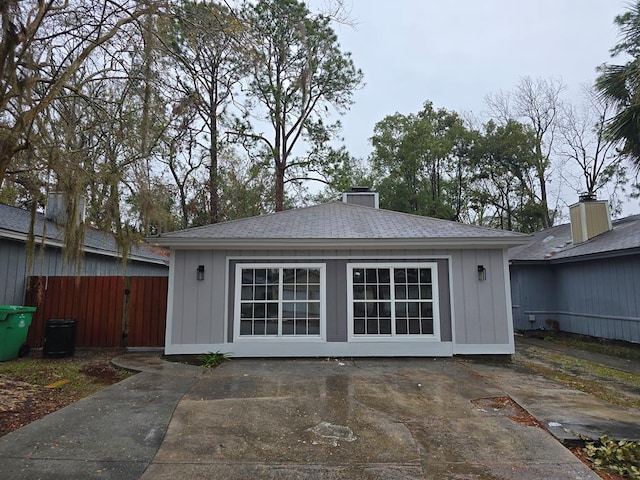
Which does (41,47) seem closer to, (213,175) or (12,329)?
(12,329)

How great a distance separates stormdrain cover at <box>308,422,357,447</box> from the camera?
3.58 meters

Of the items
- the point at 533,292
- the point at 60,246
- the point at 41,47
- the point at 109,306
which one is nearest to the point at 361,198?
the point at 533,292

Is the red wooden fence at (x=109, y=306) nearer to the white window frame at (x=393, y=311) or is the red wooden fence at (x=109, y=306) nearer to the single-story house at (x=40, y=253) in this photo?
the single-story house at (x=40, y=253)

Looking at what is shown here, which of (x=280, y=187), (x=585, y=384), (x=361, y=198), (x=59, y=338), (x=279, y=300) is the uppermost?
(x=280, y=187)

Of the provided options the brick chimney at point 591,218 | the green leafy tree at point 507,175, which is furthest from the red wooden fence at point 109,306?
the green leafy tree at point 507,175

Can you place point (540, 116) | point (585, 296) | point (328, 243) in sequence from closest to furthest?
1. point (328, 243)
2. point (585, 296)
3. point (540, 116)

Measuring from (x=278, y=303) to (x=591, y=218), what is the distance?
10.2 m

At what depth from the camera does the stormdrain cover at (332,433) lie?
3.58m

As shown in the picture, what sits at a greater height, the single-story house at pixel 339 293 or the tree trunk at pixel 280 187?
the tree trunk at pixel 280 187

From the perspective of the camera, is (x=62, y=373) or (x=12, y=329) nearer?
(x=62, y=373)

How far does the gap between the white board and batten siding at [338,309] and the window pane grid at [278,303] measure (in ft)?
0.63

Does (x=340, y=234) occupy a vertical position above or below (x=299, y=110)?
below

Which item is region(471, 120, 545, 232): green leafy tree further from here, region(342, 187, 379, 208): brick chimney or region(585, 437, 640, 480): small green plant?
region(585, 437, 640, 480): small green plant

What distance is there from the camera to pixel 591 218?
11.6 m
